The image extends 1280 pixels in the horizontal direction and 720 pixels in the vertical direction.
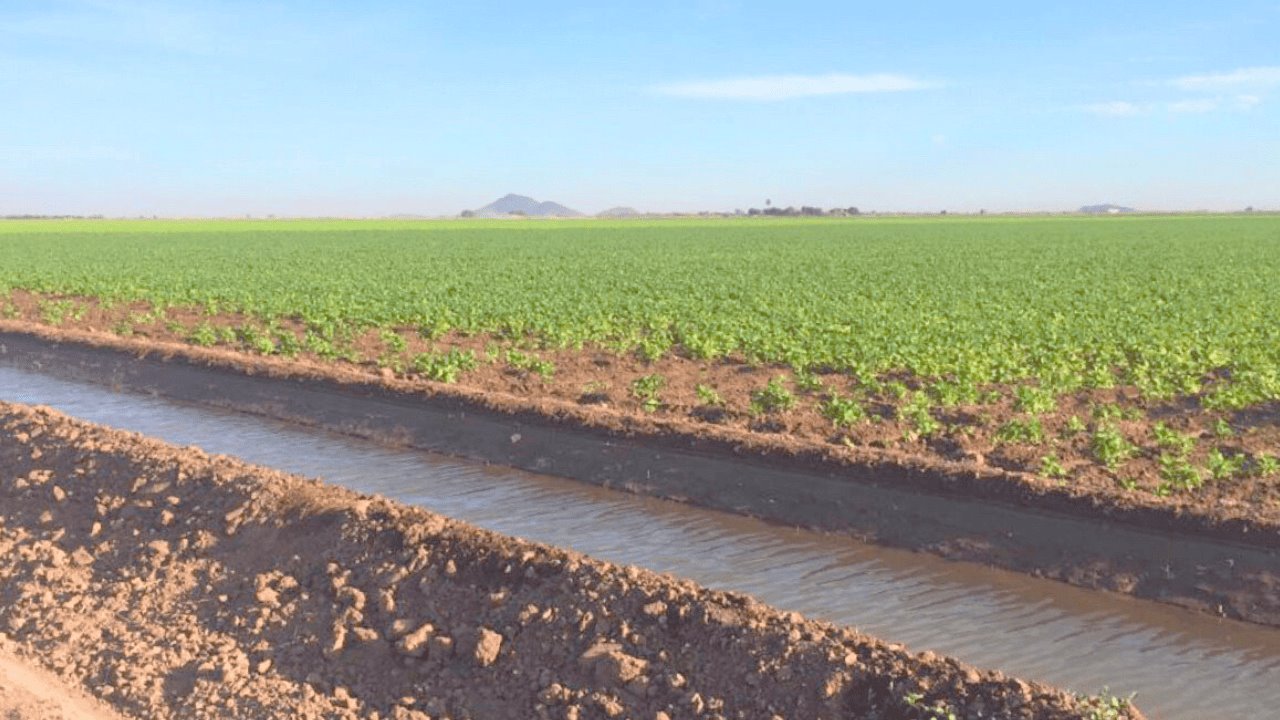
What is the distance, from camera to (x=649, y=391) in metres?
15.9

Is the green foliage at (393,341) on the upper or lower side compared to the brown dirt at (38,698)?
upper

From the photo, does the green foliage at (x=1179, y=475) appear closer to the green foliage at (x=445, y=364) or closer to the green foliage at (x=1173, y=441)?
the green foliage at (x=1173, y=441)

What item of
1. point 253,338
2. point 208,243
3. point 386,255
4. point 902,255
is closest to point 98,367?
point 253,338

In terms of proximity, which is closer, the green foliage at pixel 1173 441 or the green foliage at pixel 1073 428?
the green foliage at pixel 1173 441

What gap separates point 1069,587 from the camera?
9.45 meters

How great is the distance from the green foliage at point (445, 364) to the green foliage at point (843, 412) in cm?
616

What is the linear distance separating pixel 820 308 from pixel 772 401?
35.1ft

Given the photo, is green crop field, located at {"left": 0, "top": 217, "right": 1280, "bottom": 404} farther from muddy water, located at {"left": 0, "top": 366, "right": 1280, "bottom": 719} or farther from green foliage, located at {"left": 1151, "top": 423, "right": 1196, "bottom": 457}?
muddy water, located at {"left": 0, "top": 366, "right": 1280, "bottom": 719}

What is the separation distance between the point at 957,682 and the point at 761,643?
3.86 feet

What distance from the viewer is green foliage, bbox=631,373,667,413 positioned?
49.1ft

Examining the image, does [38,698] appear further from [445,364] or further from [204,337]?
[204,337]

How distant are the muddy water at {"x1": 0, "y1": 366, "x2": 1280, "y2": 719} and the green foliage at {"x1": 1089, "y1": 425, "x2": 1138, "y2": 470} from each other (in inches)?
105

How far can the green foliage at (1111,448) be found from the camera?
1172cm

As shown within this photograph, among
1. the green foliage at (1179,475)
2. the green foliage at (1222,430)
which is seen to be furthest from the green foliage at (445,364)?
the green foliage at (1222,430)
